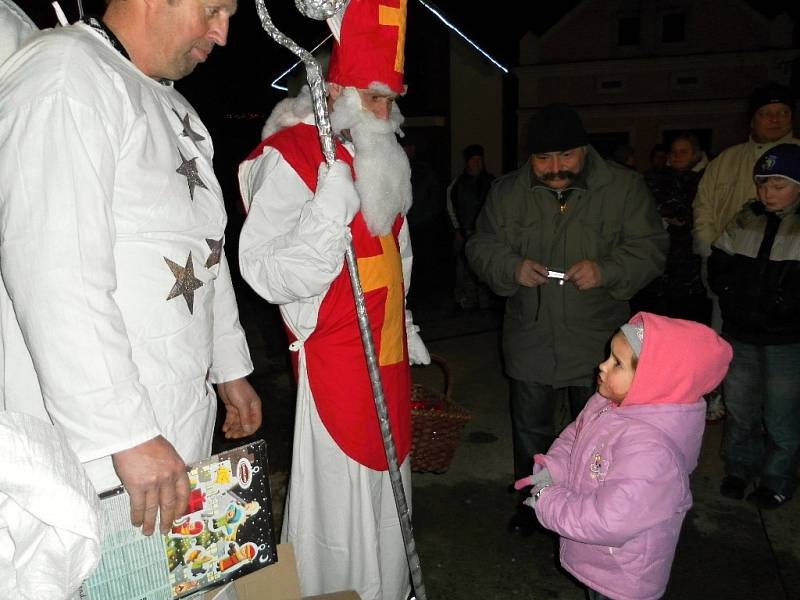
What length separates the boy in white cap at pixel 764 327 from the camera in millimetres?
3062

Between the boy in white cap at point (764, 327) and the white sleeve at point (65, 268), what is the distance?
9.60ft

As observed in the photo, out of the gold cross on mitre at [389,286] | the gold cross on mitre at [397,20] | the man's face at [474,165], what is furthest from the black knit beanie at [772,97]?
the man's face at [474,165]

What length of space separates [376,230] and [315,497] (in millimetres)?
965

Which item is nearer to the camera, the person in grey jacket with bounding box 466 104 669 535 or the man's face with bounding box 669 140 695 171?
the person in grey jacket with bounding box 466 104 669 535

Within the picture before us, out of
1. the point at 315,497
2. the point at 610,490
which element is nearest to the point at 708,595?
the point at 610,490

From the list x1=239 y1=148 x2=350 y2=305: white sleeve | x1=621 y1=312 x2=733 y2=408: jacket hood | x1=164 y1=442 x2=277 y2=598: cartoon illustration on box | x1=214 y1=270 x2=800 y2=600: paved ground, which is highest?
x1=239 y1=148 x2=350 y2=305: white sleeve

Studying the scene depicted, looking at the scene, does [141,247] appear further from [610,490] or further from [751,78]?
[751,78]

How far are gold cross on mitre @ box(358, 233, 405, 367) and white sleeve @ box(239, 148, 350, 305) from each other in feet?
0.53

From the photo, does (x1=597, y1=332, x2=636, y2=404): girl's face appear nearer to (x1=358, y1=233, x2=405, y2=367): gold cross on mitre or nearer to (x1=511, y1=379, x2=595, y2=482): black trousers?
(x1=358, y1=233, x2=405, y2=367): gold cross on mitre

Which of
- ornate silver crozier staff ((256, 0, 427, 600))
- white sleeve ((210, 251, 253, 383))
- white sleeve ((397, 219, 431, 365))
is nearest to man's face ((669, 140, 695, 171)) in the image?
white sleeve ((397, 219, 431, 365))

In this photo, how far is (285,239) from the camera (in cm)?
206

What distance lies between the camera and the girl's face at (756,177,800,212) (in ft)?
9.98

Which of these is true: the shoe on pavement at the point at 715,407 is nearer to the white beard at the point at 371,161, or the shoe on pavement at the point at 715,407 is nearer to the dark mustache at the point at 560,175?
the dark mustache at the point at 560,175

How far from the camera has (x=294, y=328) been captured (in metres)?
2.29
